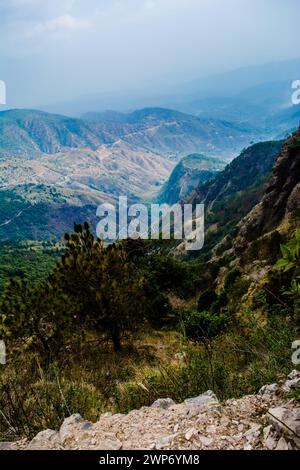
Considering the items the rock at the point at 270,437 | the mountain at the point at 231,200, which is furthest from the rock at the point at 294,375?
the mountain at the point at 231,200

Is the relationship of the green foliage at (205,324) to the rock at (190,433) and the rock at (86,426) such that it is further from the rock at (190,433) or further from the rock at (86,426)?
the rock at (190,433)

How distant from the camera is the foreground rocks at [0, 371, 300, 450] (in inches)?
166

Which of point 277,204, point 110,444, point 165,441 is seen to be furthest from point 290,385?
point 277,204

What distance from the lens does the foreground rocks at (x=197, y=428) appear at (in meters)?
4.21

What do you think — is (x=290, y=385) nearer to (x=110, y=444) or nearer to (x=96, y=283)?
(x=110, y=444)

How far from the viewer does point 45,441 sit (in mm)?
5246

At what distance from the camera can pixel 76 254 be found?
616 inches

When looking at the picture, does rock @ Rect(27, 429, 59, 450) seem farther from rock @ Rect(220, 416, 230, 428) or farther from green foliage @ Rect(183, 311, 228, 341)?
green foliage @ Rect(183, 311, 228, 341)

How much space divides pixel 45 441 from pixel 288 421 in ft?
10.6

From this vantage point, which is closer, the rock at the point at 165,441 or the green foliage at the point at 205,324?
the rock at the point at 165,441

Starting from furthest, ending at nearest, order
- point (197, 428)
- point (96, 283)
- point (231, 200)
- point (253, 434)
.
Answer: point (231, 200) < point (96, 283) < point (197, 428) < point (253, 434)

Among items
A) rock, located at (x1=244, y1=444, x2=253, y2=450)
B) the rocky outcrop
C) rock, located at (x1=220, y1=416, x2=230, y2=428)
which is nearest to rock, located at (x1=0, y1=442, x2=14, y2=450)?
rock, located at (x1=220, y1=416, x2=230, y2=428)

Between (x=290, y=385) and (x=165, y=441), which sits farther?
(x=290, y=385)

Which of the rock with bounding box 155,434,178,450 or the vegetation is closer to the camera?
the rock with bounding box 155,434,178,450
